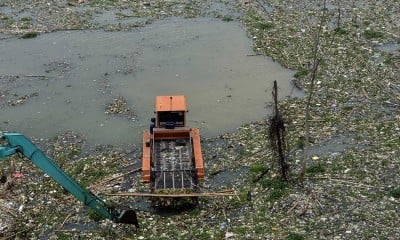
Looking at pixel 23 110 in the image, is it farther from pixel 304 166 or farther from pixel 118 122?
pixel 304 166

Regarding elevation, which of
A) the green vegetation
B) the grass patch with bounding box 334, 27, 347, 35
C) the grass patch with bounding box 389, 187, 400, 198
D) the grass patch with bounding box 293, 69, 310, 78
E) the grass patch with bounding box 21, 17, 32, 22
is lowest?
the green vegetation

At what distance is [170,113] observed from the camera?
1883 centimetres

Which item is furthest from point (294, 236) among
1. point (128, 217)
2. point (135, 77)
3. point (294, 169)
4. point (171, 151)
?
point (135, 77)

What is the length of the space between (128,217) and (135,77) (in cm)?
1136

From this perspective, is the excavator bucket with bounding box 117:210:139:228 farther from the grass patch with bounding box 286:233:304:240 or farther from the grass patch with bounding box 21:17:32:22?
the grass patch with bounding box 21:17:32:22

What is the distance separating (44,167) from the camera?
1429 centimetres

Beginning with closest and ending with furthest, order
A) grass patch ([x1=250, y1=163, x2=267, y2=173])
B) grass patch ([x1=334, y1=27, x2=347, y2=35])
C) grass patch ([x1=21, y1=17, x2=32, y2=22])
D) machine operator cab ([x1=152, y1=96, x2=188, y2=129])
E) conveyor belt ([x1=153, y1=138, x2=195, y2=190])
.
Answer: conveyor belt ([x1=153, y1=138, x2=195, y2=190]) < grass patch ([x1=250, y1=163, x2=267, y2=173]) < machine operator cab ([x1=152, y1=96, x2=188, y2=129]) < grass patch ([x1=334, y1=27, x2=347, y2=35]) < grass patch ([x1=21, y1=17, x2=32, y2=22])

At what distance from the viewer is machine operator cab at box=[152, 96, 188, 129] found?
1869 centimetres

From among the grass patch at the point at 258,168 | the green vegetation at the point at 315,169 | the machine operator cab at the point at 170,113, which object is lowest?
the grass patch at the point at 258,168

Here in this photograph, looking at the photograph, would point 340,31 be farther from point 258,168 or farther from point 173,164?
point 173,164

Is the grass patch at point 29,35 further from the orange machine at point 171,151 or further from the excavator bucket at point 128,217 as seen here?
the excavator bucket at point 128,217

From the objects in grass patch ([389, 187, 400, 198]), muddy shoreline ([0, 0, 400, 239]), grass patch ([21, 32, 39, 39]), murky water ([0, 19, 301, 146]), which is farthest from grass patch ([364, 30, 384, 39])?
grass patch ([21, 32, 39, 39])

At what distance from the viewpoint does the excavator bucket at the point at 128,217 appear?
15016 mm

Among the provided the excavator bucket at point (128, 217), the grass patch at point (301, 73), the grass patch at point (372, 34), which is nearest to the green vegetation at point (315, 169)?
the excavator bucket at point (128, 217)
